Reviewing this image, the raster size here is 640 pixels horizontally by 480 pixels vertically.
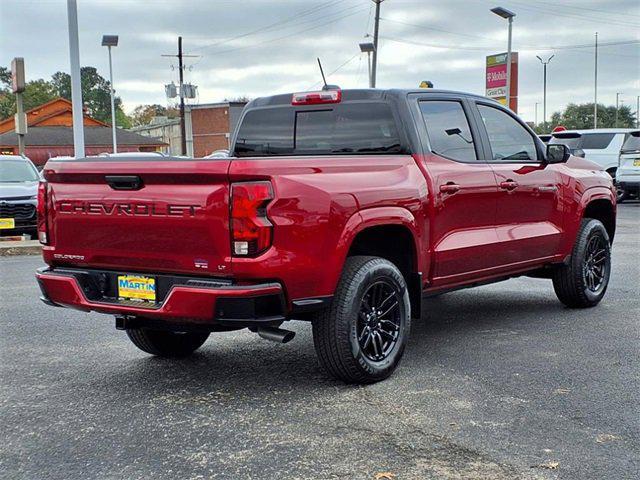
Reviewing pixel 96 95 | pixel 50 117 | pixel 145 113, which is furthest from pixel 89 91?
pixel 50 117

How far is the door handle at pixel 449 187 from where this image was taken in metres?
5.55

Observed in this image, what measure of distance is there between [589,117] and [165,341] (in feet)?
373

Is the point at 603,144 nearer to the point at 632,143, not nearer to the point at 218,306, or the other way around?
the point at 632,143

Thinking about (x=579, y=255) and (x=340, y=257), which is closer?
(x=340, y=257)

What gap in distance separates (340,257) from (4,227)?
11.4 metres

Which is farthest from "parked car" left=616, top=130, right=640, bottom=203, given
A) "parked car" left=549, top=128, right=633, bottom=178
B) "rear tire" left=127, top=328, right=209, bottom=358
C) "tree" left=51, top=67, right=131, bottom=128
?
"tree" left=51, top=67, right=131, bottom=128

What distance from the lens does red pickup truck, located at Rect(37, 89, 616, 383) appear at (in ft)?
14.2

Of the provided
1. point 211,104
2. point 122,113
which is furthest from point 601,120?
point 122,113

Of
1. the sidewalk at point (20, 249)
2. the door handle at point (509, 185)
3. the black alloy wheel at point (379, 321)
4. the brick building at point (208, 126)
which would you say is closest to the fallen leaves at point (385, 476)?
the black alloy wheel at point (379, 321)

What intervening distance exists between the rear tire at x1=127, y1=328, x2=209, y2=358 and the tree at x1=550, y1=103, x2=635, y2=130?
4239 inches

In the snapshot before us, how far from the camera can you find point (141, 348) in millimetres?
5715

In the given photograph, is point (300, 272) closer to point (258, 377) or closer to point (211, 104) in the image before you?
point (258, 377)

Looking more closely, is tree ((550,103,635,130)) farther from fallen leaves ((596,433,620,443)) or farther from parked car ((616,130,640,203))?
fallen leaves ((596,433,620,443))

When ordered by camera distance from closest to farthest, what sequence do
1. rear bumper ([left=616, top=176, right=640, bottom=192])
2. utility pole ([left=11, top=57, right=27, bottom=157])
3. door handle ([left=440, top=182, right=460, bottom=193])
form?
door handle ([left=440, top=182, right=460, bottom=193])
rear bumper ([left=616, top=176, right=640, bottom=192])
utility pole ([left=11, top=57, right=27, bottom=157])
